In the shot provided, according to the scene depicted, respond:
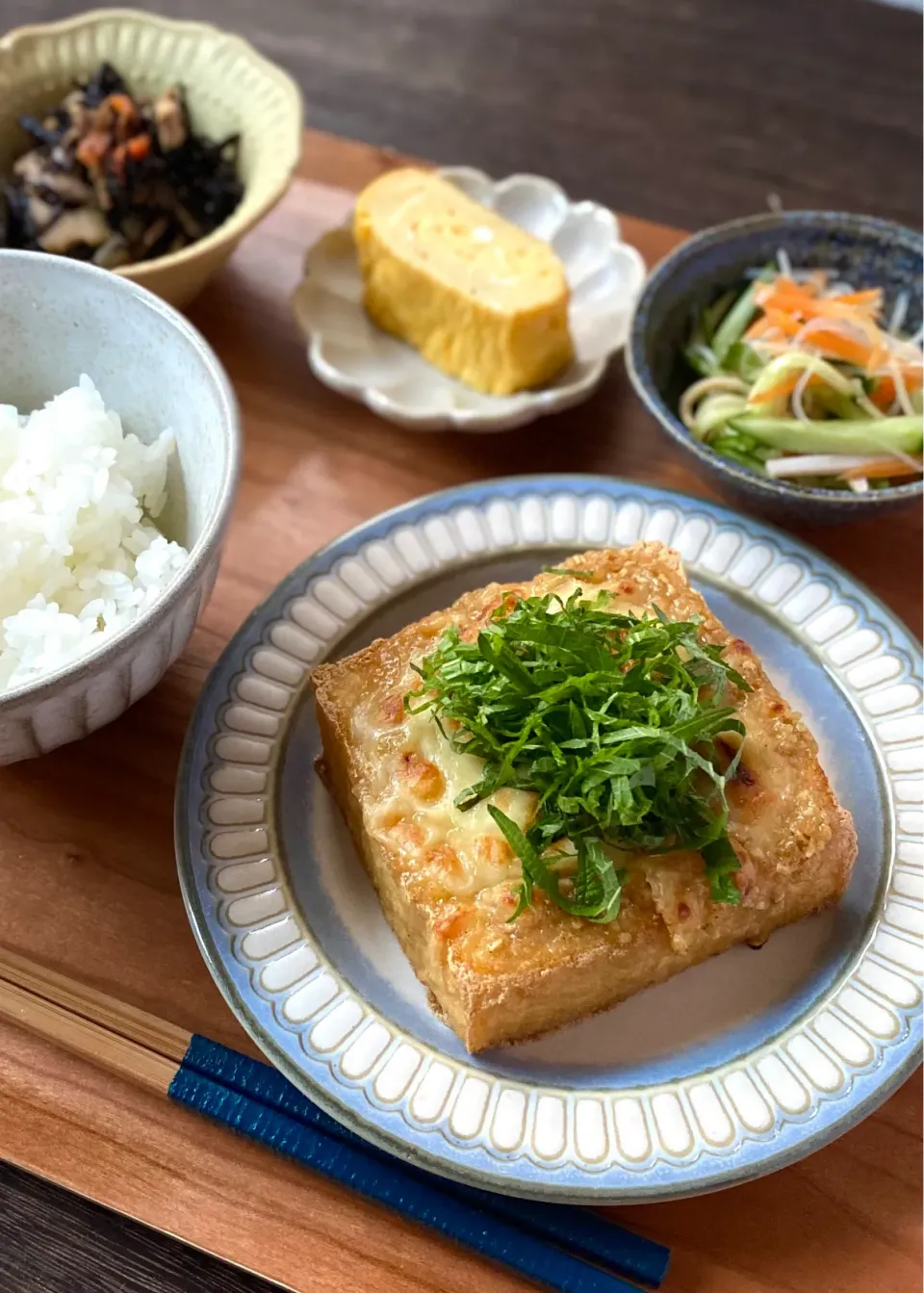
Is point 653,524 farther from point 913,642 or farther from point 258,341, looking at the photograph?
point 258,341

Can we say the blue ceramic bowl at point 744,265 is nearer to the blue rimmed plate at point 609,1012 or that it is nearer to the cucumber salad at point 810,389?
the cucumber salad at point 810,389

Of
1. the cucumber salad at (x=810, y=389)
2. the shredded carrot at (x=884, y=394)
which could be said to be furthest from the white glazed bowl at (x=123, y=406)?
the shredded carrot at (x=884, y=394)

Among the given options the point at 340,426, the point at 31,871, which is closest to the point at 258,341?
the point at 340,426

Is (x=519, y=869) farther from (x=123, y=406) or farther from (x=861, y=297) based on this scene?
(x=861, y=297)

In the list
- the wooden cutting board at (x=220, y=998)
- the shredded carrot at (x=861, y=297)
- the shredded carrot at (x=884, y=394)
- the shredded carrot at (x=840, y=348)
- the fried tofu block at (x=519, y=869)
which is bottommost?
the wooden cutting board at (x=220, y=998)

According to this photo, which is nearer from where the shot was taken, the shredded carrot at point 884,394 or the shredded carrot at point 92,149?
the shredded carrot at point 884,394
